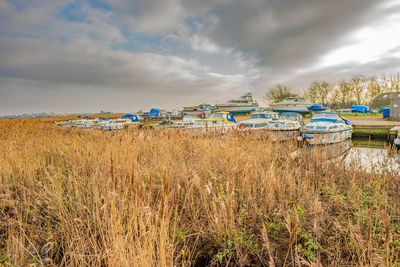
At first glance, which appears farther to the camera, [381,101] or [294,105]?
[381,101]

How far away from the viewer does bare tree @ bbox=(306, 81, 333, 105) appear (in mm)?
45375

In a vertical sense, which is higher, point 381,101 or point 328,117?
point 381,101

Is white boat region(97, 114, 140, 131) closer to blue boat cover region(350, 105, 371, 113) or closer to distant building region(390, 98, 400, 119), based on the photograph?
distant building region(390, 98, 400, 119)

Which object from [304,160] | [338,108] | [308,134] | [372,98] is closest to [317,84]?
[338,108]

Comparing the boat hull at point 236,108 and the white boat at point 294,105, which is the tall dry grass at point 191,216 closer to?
the white boat at point 294,105

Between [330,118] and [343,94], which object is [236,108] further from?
[330,118]

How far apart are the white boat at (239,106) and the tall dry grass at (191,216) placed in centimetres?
4077

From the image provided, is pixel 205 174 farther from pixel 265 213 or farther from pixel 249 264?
pixel 249 264

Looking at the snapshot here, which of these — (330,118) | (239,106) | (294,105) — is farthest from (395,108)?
(239,106)

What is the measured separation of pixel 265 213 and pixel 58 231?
238cm

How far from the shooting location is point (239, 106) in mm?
44500

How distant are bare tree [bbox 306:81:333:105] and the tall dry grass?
50616 millimetres

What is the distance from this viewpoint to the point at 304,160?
455 centimetres

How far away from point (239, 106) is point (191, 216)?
43.9 meters
